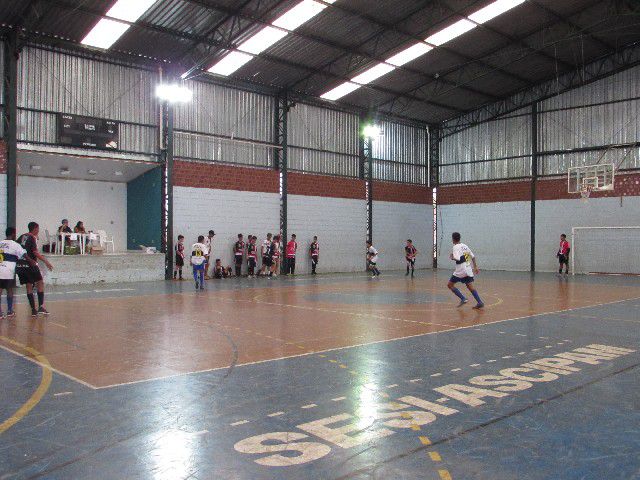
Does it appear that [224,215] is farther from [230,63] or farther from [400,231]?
[400,231]

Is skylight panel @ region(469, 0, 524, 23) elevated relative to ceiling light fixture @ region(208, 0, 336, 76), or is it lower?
elevated

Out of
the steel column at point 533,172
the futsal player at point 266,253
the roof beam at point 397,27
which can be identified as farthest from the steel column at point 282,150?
the steel column at point 533,172

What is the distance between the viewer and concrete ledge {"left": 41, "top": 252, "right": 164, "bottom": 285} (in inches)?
876

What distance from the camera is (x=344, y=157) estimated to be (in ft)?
109

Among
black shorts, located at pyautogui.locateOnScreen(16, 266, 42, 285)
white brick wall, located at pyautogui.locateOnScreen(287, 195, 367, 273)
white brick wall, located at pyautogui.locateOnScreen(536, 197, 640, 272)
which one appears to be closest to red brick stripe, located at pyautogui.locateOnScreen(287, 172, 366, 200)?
white brick wall, located at pyautogui.locateOnScreen(287, 195, 367, 273)

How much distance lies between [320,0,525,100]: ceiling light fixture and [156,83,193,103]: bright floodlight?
911cm

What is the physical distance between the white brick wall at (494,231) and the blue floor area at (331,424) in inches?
1065

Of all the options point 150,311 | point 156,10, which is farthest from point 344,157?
point 150,311

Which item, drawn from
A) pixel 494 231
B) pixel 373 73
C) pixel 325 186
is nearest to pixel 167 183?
pixel 325 186

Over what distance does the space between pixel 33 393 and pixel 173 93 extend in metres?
19.1

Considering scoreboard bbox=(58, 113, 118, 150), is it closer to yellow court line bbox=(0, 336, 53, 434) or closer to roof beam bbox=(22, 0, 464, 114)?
roof beam bbox=(22, 0, 464, 114)

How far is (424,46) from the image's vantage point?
1033 inches

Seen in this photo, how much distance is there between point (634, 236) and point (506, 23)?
44.8ft

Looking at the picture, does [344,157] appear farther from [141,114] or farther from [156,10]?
[156,10]
